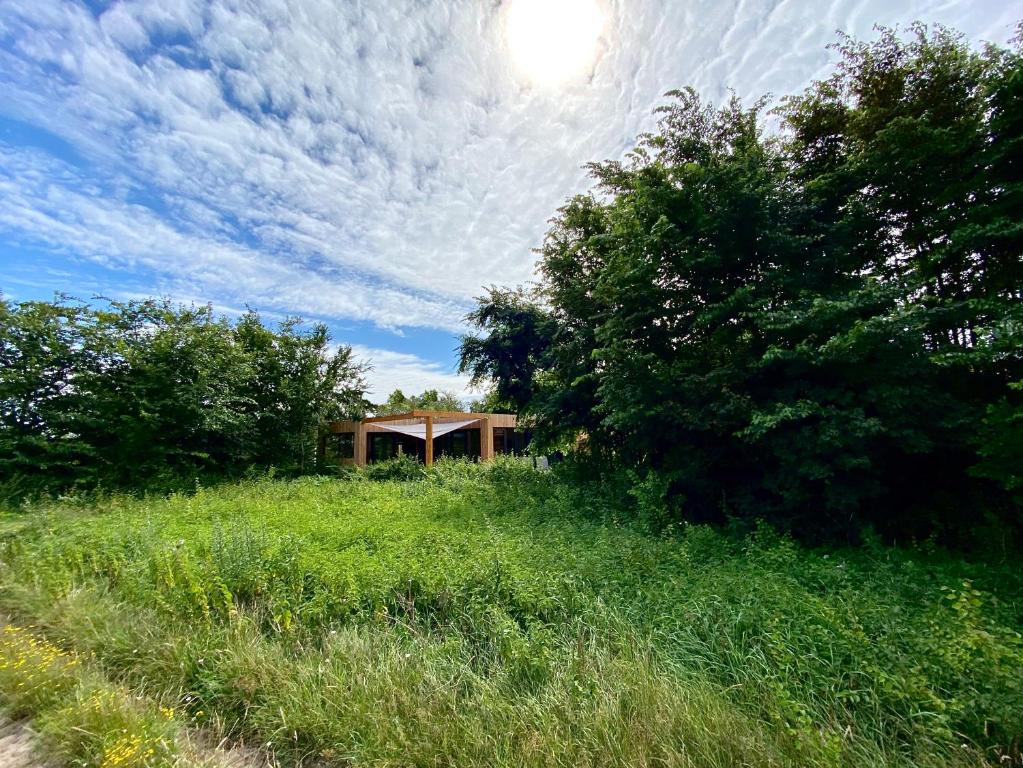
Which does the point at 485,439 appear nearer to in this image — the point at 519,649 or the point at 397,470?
the point at 397,470

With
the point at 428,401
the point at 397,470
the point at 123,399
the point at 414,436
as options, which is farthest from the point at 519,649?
the point at 428,401

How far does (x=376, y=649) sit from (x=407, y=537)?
1839 mm

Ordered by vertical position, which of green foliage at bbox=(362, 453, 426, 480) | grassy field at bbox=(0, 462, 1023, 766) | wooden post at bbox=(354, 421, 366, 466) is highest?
wooden post at bbox=(354, 421, 366, 466)

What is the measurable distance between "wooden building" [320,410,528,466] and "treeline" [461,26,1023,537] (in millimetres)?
6603

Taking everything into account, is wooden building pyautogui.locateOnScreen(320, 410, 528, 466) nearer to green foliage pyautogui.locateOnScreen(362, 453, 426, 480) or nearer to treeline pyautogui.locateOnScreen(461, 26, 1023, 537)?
green foliage pyautogui.locateOnScreen(362, 453, 426, 480)

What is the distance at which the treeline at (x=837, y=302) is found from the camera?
13.0 ft

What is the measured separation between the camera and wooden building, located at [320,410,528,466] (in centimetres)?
1354

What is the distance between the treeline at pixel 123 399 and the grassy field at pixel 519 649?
509cm

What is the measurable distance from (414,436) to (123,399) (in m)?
7.75

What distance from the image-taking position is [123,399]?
350 inches

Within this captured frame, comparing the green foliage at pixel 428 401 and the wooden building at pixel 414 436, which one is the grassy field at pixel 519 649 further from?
the green foliage at pixel 428 401

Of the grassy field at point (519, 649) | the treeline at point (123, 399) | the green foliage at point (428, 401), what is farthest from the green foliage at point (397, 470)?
the green foliage at point (428, 401)

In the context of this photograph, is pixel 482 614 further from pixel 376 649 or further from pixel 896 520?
pixel 896 520

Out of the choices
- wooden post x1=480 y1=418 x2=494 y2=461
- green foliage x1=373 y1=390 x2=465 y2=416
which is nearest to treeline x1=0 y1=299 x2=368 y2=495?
wooden post x1=480 y1=418 x2=494 y2=461
